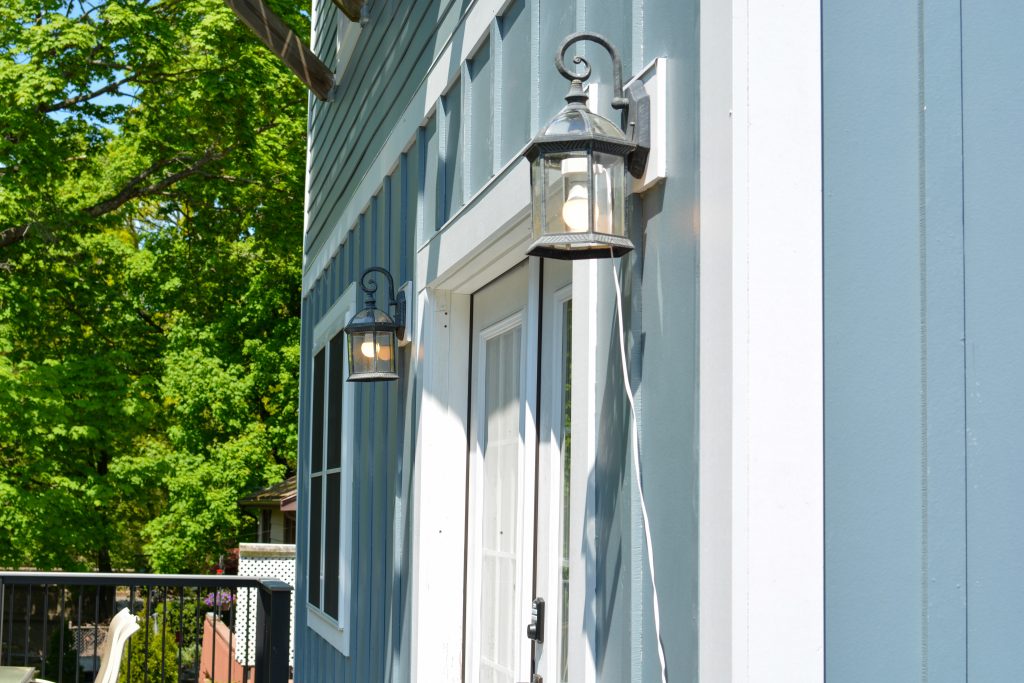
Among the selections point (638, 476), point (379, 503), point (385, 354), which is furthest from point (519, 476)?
point (379, 503)

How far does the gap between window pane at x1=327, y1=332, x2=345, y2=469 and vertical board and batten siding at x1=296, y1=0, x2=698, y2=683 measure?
13.1 inches

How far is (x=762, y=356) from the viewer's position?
1664mm

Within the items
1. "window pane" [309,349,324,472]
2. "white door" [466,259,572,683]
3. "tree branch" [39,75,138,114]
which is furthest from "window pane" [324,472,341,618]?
"tree branch" [39,75,138,114]

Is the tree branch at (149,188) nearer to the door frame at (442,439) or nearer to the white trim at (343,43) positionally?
the white trim at (343,43)

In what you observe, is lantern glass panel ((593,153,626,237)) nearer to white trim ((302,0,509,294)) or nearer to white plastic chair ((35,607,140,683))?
white trim ((302,0,509,294))

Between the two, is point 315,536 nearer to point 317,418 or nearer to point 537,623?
point 317,418

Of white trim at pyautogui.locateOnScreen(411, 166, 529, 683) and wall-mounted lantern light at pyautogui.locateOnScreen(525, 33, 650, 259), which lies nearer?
wall-mounted lantern light at pyautogui.locateOnScreen(525, 33, 650, 259)

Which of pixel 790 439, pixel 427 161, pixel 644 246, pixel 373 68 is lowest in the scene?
pixel 790 439

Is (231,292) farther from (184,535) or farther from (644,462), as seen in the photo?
(644,462)

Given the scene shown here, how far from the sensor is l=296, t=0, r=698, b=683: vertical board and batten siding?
1912mm

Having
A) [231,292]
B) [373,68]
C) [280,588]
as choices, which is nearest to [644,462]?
[373,68]

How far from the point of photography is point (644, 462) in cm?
203

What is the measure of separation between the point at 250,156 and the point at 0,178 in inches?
119
